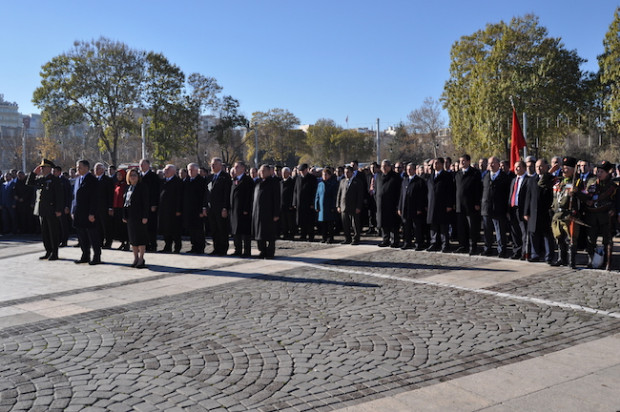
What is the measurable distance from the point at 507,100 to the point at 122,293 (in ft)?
109

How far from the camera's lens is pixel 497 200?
10.8 metres

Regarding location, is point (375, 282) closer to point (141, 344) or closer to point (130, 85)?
point (141, 344)

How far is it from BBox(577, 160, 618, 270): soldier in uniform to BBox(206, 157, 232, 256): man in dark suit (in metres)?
6.94

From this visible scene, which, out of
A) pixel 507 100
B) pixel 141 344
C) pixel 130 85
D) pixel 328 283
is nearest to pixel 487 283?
pixel 328 283

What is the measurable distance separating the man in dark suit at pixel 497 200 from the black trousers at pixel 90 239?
7826mm

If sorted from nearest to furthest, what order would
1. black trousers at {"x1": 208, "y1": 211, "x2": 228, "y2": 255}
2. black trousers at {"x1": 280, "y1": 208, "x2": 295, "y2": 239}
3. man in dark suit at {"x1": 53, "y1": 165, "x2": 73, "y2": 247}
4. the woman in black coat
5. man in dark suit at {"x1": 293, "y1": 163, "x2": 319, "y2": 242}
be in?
the woman in black coat → black trousers at {"x1": 208, "y1": 211, "x2": 228, "y2": 255} → man in dark suit at {"x1": 53, "y1": 165, "x2": 73, "y2": 247} → man in dark suit at {"x1": 293, "y1": 163, "x2": 319, "y2": 242} → black trousers at {"x1": 280, "y1": 208, "x2": 295, "y2": 239}

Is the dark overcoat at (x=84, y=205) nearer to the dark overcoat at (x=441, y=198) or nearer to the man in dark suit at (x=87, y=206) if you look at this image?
the man in dark suit at (x=87, y=206)

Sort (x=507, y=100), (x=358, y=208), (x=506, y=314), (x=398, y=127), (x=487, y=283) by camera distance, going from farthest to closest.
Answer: (x=398, y=127), (x=507, y=100), (x=358, y=208), (x=487, y=283), (x=506, y=314)

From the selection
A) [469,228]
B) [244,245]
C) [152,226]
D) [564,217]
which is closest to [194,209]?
[152,226]

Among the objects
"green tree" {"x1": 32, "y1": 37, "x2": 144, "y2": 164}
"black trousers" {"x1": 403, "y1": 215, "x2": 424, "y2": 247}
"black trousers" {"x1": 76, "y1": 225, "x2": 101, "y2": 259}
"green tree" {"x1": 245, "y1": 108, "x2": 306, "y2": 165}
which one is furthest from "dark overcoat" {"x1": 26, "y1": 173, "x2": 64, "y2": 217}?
"green tree" {"x1": 245, "y1": 108, "x2": 306, "y2": 165}

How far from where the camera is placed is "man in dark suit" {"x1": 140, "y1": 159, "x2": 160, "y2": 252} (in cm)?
1290

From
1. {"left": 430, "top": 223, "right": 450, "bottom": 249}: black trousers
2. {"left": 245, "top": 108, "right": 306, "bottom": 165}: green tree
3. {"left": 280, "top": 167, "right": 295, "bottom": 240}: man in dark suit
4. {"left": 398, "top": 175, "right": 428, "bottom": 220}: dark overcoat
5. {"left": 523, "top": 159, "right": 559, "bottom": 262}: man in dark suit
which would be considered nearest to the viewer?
{"left": 523, "top": 159, "right": 559, "bottom": 262}: man in dark suit

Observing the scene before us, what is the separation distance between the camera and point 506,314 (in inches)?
266

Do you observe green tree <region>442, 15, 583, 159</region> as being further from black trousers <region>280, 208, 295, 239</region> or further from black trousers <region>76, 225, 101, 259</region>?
black trousers <region>76, 225, 101, 259</region>
